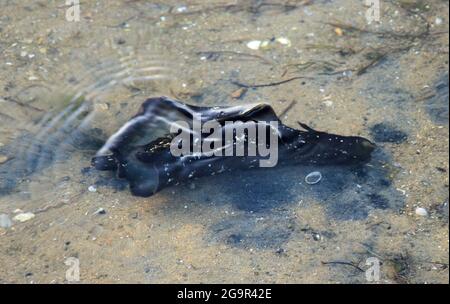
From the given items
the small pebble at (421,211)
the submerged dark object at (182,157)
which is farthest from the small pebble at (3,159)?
the small pebble at (421,211)

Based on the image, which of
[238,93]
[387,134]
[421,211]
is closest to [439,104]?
[387,134]

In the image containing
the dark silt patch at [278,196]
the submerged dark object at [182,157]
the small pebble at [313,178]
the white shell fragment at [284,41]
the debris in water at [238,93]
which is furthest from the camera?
the white shell fragment at [284,41]

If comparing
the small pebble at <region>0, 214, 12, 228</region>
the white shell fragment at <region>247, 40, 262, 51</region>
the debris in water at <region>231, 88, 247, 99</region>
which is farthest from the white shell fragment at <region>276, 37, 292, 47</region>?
the small pebble at <region>0, 214, 12, 228</region>

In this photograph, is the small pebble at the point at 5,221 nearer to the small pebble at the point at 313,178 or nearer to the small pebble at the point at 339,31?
the small pebble at the point at 313,178

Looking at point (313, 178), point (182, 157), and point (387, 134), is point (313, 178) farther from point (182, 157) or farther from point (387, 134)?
point (182, 157)

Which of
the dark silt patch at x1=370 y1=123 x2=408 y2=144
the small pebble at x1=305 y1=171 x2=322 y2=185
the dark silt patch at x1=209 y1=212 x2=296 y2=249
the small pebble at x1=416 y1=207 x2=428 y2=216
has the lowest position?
the dark silt patch at x1=209 y1=212 x2=296 y2=249

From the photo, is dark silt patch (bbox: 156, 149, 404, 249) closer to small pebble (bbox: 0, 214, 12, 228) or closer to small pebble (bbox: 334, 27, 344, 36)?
small pebble (bbox: 0, 214, 12, 228)
